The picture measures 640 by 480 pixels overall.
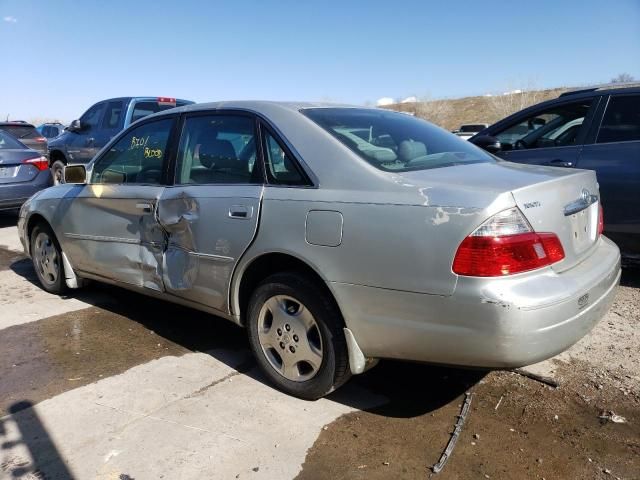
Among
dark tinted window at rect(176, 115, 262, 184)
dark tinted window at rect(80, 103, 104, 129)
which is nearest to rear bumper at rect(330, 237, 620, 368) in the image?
dark tinted window at rect(176, 115, 262, 184)

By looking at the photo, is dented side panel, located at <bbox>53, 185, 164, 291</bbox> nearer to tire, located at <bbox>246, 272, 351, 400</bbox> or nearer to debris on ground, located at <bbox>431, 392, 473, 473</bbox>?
tire, located at <bbox>246, 272, 351, 400</bbox>

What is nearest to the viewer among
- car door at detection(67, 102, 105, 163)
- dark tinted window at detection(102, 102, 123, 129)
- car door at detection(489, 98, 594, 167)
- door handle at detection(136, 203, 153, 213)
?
door handle at detection(136, 203, 153, 213)

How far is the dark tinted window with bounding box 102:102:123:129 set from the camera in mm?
9508

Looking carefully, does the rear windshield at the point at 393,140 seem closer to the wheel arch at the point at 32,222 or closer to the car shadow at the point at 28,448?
the car shadow at the point at 28,448

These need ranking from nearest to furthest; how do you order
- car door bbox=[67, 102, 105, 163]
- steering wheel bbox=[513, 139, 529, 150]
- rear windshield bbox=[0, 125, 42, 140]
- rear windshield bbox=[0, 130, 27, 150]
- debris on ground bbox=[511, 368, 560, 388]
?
1. debris on ground bbox=[511, 368, 560, 388]
2. steering wheel bbox=[513, 139, 529, 150]
3. rear windshield bbox=[0, 130, 27, 150]
4. car door bbox=[67, 102, 105, 163]
5. rear windshield bbox=[0, 125, 42, 140]

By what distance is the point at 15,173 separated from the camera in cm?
838

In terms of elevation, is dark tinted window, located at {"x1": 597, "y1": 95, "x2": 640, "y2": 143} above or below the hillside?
above

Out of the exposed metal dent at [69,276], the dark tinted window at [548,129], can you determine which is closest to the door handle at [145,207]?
the exposed metal dent at [69,276]

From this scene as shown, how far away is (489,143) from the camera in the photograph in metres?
5.21

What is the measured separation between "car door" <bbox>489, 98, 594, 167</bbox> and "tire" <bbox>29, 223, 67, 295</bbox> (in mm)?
4319

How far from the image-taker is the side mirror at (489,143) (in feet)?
16.8

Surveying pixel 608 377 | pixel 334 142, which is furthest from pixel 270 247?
Answer: pixel 608 377

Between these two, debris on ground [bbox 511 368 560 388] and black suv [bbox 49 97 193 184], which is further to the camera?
black suv [bbox 49 97 193 184]

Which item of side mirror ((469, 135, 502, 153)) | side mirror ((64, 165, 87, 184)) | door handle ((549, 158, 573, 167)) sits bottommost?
door handle ((549, 158, 573, 167))
